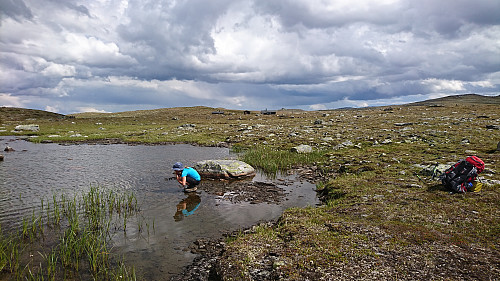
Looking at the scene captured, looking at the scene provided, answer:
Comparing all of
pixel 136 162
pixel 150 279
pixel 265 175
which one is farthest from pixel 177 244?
pixel 136 162

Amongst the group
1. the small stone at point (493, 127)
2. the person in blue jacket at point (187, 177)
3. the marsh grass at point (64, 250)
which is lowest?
the marsh grass at point (64, 250)

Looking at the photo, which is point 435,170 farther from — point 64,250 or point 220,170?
point 64,250

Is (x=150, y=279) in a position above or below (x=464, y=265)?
below

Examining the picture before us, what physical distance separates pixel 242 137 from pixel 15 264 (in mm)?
43214

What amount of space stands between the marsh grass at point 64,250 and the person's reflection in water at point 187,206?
6.78ft

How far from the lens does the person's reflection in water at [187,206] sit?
608 inches

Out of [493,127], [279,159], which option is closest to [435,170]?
[279,159]

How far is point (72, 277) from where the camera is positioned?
9.20 metres

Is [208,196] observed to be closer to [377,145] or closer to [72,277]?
[72,277]

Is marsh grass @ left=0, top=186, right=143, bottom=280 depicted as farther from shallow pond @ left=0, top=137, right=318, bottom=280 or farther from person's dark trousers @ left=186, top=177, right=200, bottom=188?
person's dark trousers @ left=186, top=177, right=200, bottom=188

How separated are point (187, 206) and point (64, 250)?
7135 mm

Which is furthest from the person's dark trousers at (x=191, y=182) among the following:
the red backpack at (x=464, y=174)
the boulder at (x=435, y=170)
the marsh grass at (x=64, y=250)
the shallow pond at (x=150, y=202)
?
the boulder at (x=435, y=170)

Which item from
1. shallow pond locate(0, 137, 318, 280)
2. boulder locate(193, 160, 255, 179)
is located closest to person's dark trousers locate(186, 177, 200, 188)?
shallow pond locate(0, 137, 318, 280)

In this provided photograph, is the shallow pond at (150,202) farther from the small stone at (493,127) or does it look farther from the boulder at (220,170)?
the small stone at (493,127)
